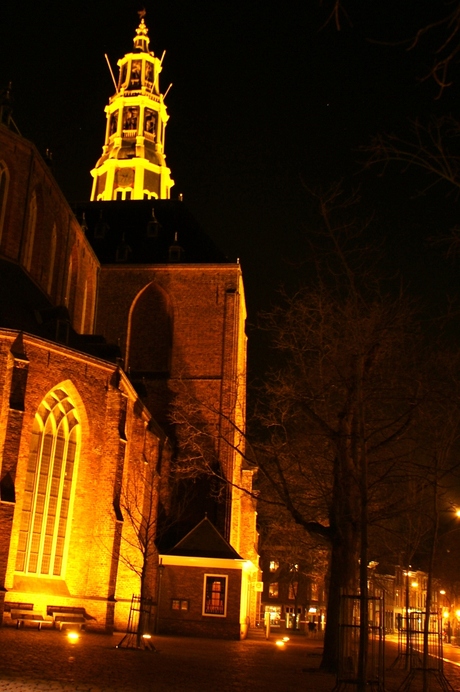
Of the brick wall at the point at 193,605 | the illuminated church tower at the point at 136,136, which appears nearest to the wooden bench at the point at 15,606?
the brick wall at the point at 193,605

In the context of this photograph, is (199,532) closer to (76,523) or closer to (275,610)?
(76,523)

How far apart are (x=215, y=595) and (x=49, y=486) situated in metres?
9.32

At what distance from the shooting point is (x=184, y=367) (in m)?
38.1

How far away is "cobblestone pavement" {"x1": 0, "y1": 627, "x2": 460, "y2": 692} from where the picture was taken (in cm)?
1198

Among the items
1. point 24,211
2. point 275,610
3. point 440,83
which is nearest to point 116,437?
point 24,211

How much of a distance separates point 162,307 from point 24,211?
10426 millimetres

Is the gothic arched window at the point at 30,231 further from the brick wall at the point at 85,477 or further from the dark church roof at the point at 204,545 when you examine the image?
the dark church roof at the point at 204,545

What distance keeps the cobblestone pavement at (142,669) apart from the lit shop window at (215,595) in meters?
7.52

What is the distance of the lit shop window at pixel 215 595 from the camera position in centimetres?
3015

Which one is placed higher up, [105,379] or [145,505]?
[105,379]

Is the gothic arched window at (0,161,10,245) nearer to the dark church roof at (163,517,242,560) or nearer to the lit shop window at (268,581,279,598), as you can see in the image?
A: the dark church roof at (163,517,242,560)

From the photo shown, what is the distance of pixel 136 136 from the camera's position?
53.2 meters

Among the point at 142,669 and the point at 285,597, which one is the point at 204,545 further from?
the point at 285,597

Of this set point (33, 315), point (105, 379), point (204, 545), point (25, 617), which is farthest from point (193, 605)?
point (33, 315)
